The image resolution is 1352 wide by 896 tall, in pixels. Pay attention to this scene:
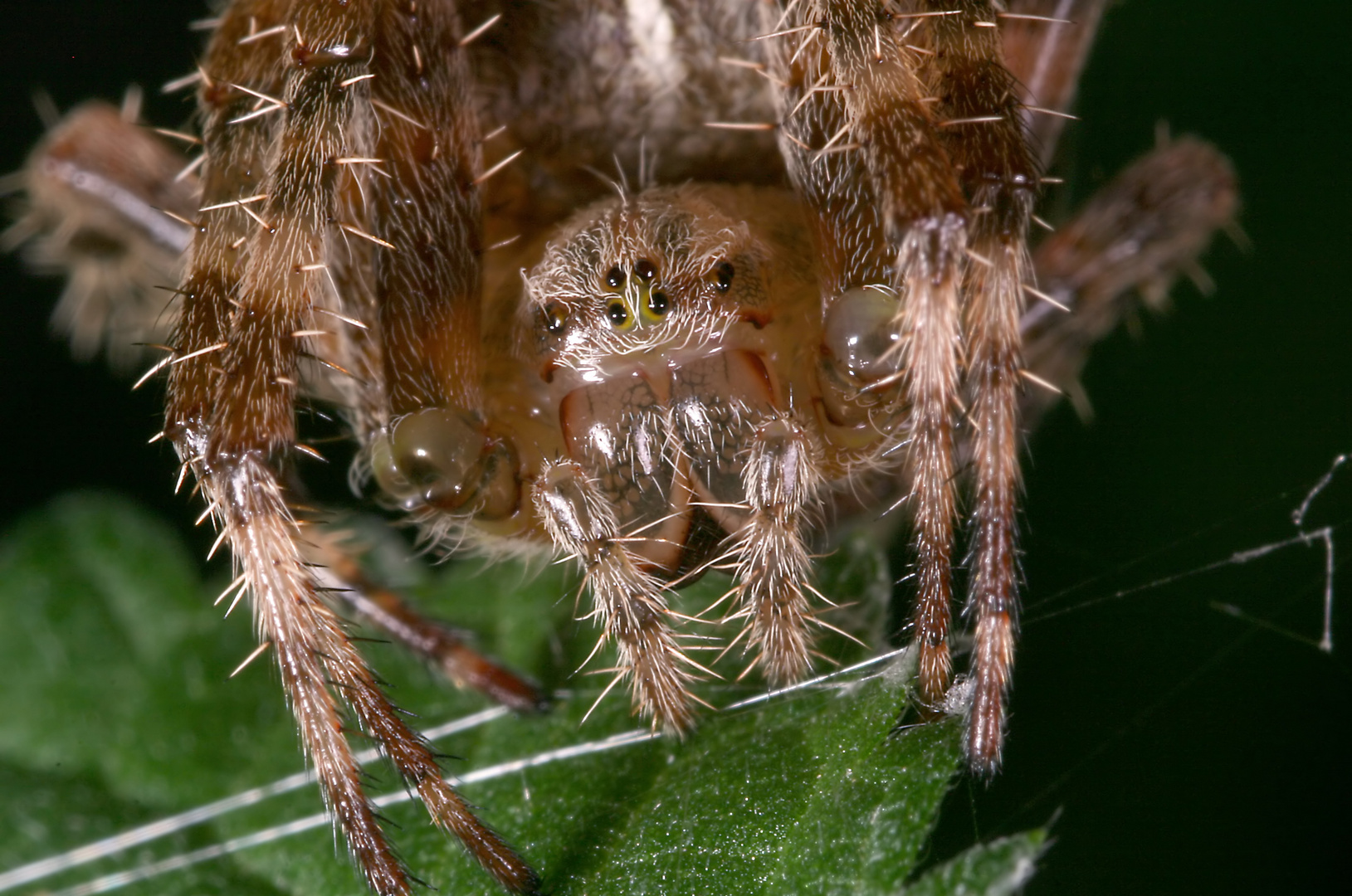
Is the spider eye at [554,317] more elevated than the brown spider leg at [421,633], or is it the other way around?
the spider eye at [554,317]

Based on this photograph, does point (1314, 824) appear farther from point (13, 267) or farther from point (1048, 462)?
point (13, 267)

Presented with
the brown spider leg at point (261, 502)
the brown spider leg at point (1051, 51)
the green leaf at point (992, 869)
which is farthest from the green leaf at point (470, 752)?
the brown spider leg at point (1051, 51)

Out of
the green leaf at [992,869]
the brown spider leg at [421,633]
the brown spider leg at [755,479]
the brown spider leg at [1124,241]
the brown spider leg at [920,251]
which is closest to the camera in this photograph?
the green leaf at [992,869]

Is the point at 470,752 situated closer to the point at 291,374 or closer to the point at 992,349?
the point at 291,374

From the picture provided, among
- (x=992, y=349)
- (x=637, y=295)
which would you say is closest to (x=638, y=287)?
(x=637, y=295)

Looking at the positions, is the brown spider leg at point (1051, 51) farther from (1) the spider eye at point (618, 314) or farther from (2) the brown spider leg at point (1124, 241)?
(1) the spider eye at point (618, 314)

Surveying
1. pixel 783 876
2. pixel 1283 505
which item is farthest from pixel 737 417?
pixel 1283 505
